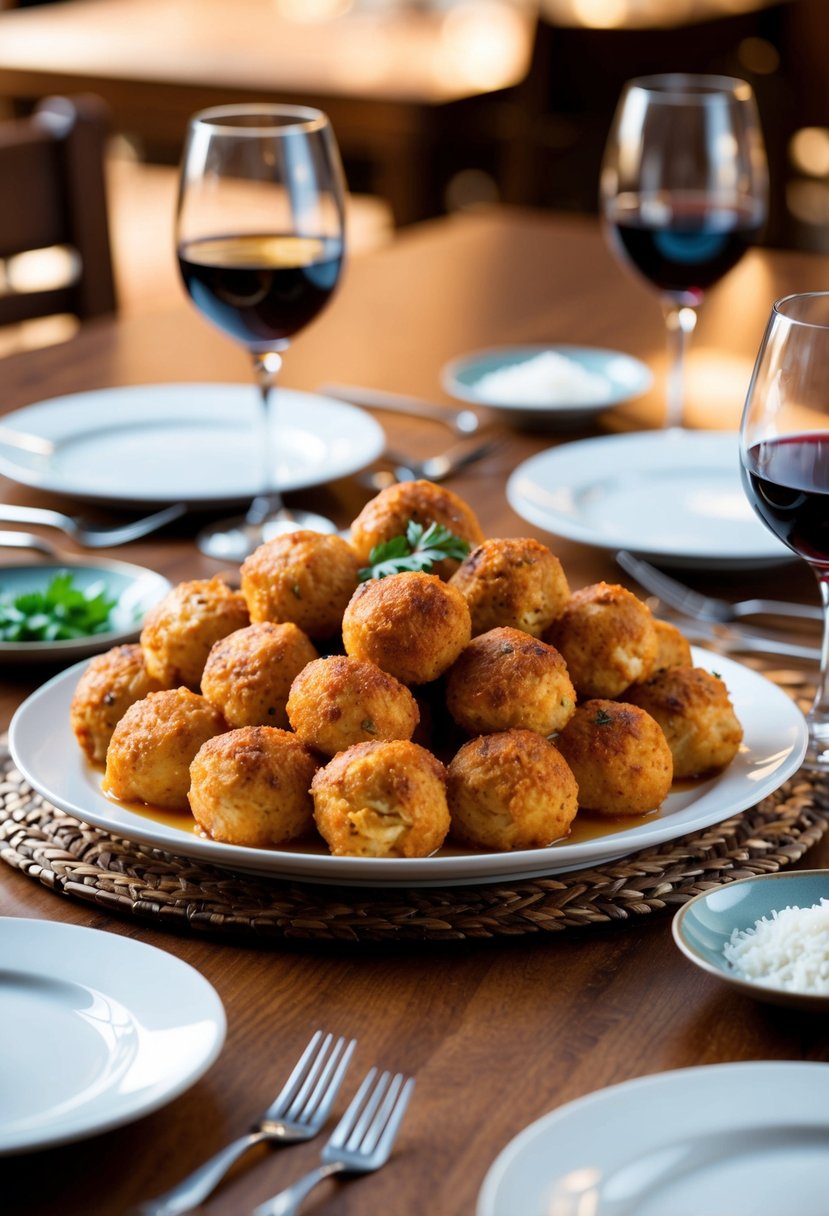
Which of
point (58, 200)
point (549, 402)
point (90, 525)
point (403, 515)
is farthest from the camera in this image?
point (58, 200)

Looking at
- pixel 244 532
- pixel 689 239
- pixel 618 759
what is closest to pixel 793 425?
pixel 618 759

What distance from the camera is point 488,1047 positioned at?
32.9 inches

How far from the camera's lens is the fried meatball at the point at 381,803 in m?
0.89

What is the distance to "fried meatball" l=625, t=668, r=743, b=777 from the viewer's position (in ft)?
3.41

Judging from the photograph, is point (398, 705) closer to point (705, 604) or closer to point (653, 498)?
point (705, 604)

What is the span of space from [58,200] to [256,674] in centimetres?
190

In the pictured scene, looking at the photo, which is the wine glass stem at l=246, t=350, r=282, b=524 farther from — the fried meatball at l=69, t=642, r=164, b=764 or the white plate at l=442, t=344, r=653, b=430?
the fried meatball at l=69, t=642, r=164, b=764

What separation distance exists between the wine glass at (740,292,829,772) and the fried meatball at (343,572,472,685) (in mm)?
260

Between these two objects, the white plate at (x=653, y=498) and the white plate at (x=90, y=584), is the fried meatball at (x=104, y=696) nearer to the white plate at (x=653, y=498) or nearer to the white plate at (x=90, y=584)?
the white plate at (x=90, y=584)

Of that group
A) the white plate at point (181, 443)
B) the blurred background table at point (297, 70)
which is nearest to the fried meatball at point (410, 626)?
the white plate at point (181, 443)

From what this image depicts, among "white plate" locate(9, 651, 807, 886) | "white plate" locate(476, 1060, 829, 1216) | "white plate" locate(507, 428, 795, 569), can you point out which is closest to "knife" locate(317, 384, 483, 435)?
"white plate" locate(507, 428, 795, 569)

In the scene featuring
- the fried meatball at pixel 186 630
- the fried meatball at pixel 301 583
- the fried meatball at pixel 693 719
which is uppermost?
the fried meatball at pixel 301 583

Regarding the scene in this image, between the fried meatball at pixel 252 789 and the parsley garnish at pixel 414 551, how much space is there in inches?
7.7

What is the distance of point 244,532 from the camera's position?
1614 millimetres
